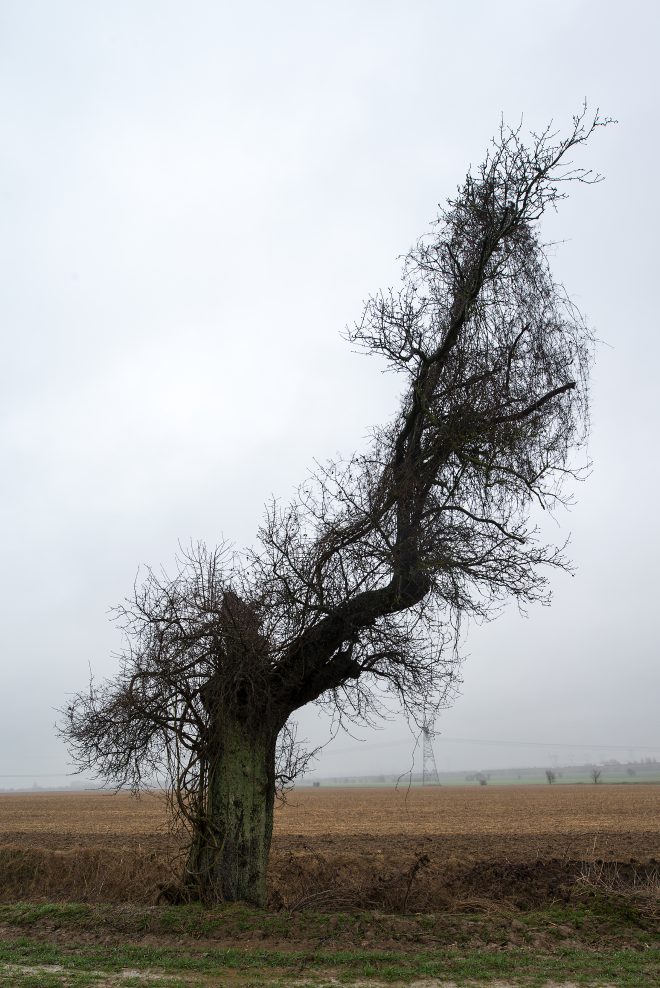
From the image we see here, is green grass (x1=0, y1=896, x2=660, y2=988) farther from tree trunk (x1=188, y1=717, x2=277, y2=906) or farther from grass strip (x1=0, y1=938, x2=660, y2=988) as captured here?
tree trunk (x1=188, y1=717, x2=277, y2=906)

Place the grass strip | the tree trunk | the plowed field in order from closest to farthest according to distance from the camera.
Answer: the grass strip → the tree trunk → the plowed field

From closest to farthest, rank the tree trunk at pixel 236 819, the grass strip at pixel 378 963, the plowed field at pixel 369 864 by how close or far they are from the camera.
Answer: the grass strip at pixel 378 963
the tree trunk at pixel 236 819
the plowed field at pixel 369 864

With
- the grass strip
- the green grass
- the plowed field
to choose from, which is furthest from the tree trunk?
the grass strip

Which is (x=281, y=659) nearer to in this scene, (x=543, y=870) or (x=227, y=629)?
(x=227, y=629)

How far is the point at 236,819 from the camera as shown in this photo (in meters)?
11.2

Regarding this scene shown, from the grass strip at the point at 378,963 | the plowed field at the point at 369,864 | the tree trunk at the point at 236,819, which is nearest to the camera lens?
the grass strip at the point at 378,963

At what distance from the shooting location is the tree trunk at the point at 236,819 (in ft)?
36.5

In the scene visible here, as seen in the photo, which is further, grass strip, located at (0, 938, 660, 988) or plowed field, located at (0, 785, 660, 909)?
plowed field, located at (0, 785, 660, 909)

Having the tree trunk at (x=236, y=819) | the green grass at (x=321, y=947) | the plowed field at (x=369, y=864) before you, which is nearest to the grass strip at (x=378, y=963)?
the green grass at (x=321, y=947)

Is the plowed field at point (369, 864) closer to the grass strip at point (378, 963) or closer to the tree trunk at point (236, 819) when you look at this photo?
the tree trunk at point (236, 819)

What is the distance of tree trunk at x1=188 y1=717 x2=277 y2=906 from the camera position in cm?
1113

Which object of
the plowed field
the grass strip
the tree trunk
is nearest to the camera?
the grass strip

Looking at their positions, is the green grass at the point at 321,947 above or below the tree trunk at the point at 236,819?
below

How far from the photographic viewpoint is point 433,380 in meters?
11.7
